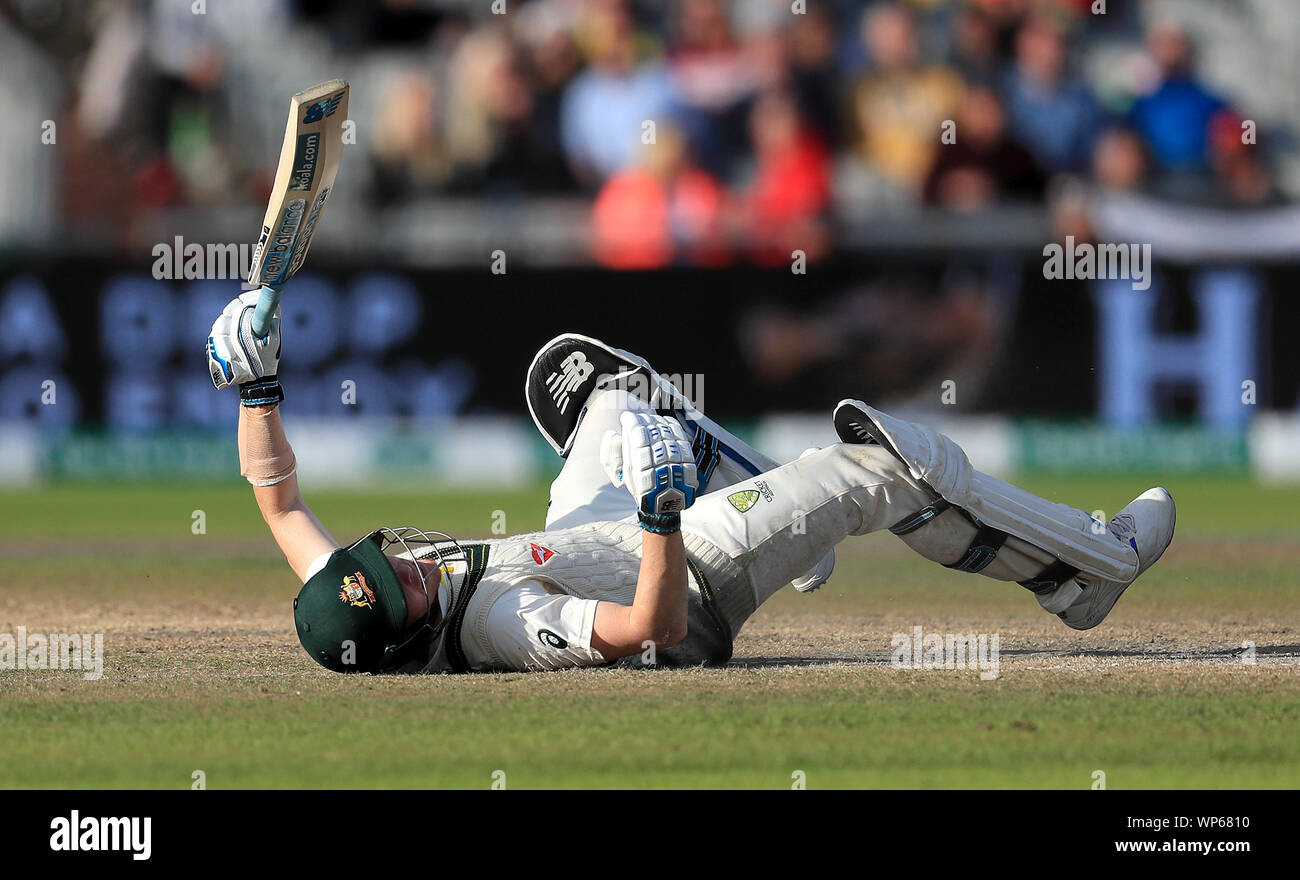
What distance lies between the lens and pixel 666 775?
13.8 feet

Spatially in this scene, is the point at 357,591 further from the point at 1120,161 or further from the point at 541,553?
the point at 1120,161

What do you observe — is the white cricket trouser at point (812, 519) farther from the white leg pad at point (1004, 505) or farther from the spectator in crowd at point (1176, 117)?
the spectator in crowd at point (1176, 117)

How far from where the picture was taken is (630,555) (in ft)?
18.0

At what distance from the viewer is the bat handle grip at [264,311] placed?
5356 millimetres

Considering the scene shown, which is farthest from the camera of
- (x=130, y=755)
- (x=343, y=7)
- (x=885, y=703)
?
(x=343, y=7)

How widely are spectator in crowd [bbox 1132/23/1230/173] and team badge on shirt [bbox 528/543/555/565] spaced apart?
1103 cm

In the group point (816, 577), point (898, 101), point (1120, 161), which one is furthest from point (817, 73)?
point (816, 577)

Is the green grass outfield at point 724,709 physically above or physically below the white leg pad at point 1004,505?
below

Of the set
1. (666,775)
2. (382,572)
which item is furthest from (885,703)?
(382,572)

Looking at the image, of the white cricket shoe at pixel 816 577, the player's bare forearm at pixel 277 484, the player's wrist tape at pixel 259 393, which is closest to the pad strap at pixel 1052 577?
the white cricket shoe at pixel 816 577

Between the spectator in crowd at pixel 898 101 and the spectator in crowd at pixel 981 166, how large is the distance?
0.42 meters

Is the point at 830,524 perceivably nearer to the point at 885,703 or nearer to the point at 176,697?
the point at 885,703
